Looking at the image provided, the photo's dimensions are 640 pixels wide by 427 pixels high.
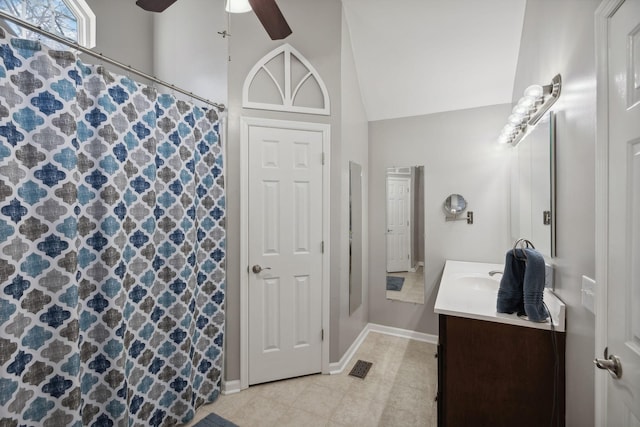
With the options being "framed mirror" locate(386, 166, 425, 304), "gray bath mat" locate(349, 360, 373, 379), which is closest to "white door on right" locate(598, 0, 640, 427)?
"gray bath mat" locate(349, 360, 373, 379)

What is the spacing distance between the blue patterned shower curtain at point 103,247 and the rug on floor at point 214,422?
128mm

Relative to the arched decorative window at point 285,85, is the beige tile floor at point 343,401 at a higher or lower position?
lower

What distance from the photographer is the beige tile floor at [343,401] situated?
1891mm

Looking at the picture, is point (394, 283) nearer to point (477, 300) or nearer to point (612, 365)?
point (477, 300)

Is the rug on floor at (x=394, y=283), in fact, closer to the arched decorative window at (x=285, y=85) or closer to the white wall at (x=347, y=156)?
the white wall at (x=347, y=156)

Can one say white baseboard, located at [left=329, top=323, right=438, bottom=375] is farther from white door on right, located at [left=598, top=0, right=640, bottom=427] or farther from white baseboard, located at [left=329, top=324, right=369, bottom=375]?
white door on right, located at [left=598, top=0, right=640, bottom=427]

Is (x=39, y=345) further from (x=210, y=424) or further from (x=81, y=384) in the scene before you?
(x=210, y=424)

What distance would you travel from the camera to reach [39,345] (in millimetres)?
1243

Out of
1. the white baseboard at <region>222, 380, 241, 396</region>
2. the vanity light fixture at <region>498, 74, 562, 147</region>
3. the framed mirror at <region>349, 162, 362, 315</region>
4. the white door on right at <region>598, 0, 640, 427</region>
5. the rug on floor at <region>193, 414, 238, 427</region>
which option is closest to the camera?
the white door on right at <region>598, 0, 640, 427</region>

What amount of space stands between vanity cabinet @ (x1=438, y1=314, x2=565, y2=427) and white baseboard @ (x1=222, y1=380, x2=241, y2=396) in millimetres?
1445

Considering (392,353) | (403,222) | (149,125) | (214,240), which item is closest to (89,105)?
(149,125)

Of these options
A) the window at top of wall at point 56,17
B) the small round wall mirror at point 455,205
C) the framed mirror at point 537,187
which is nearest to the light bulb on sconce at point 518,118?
the framed mirror at point 537,187

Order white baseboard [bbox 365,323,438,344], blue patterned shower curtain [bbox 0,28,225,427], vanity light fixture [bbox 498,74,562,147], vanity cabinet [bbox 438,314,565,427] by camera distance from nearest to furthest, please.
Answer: blue patterned shower curtain [bbox 0,28,225,427] → vanity cabinet [bbox 438,314,565,427] → vanity light fixture [bbox 498,74,562,147] → white baseboard [bbox 365,323,438,344]

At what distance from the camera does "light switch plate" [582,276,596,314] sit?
1.05m
